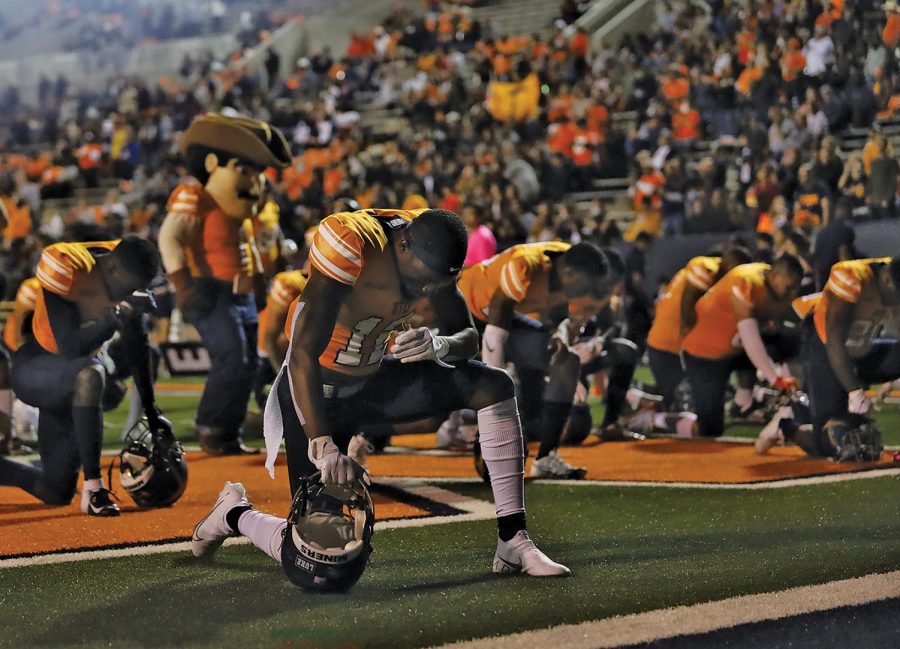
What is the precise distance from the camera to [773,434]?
290 inches

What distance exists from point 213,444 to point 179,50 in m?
25.8

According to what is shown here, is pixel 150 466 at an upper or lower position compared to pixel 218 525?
lower

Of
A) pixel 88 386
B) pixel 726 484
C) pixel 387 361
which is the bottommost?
pixel 726 484

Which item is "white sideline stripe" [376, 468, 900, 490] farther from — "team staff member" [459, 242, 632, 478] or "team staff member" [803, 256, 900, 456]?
"team staff member" [803, 256, 900, 456]

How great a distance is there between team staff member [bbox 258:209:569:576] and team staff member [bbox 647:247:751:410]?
458 centimetres

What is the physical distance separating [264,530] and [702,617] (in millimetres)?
1465

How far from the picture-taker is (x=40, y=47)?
32.1 metres

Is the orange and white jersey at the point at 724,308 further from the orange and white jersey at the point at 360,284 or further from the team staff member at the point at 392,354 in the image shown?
the orange and white jersey at the point at 360,284

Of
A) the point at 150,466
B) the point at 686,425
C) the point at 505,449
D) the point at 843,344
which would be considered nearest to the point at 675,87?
the point at 686,425

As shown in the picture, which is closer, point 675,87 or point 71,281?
point 71,281

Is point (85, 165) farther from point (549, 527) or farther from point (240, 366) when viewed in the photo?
point (549, 527)

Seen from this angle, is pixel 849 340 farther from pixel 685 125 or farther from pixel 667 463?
pixel 685 125

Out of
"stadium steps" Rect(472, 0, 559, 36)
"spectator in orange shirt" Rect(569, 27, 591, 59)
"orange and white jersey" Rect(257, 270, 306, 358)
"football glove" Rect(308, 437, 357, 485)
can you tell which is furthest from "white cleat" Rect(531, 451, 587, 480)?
"stadium steps" Rect(472, 0, 559, 36)

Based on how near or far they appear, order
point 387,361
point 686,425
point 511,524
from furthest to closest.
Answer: point 686,425, point 387,361, point 511,524
